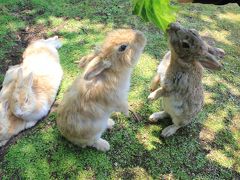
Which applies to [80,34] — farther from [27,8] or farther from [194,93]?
[194,93]

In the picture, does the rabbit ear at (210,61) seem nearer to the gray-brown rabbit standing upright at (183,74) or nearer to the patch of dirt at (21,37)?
the gray-brown rabbit standing upright at (183,74)

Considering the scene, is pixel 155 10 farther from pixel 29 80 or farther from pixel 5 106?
pixel 5 106

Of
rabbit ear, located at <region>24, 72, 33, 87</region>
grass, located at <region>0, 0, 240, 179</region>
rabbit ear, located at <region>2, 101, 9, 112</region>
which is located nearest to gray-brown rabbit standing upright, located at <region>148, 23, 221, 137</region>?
grass, located at <region>0, 0, 240, 179</region>

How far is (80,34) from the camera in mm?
6371

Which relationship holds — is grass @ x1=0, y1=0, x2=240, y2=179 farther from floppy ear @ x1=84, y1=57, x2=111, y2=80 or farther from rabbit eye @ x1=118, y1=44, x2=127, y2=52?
rabbit eye @ x1=118, y1=44, x2=127, y2=52

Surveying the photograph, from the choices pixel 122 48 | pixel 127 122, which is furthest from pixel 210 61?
pixel 127 122

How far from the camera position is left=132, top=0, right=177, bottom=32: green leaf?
402 centimetres

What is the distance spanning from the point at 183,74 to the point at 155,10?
882mm

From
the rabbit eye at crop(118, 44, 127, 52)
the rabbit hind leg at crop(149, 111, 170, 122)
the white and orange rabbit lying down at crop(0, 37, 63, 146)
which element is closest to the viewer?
the rabbit eye at crop(118, 44, 127, 52)

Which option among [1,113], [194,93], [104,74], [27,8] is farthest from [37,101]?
[27,8]

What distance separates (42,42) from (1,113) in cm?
153

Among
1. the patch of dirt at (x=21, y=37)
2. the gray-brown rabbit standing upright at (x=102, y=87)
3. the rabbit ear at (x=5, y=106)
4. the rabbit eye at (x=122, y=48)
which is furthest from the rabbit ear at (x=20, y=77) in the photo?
the rabbit eye at (x=122, y=48)

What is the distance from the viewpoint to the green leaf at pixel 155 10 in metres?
4.02

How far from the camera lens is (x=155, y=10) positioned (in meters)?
4.06
